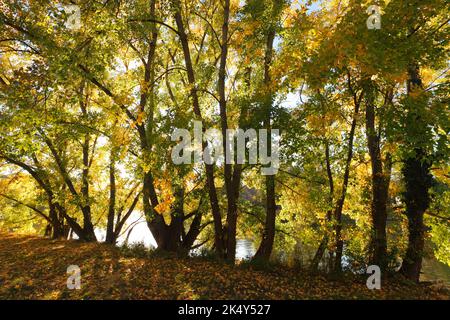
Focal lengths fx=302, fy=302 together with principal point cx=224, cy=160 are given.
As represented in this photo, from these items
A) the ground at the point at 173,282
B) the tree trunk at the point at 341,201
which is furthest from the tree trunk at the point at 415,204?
the tree trunk at the point at 341,201

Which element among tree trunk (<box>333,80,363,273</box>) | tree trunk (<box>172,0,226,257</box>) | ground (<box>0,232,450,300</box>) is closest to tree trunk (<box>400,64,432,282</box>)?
ground (<box>0,232,450,300</box>)

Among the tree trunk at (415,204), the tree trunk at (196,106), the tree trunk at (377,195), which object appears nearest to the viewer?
the tree trunk at (377,195)

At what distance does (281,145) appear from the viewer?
10.7 m

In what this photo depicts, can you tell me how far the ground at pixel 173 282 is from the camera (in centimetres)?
812

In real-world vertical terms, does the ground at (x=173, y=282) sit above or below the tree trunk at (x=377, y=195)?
below

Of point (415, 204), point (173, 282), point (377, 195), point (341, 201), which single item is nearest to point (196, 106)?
point (173, 282)

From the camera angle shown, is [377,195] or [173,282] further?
[377,195]

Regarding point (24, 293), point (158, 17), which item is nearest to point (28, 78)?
point (158, 17)

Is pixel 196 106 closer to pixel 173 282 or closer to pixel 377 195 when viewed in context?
pixel 173 282

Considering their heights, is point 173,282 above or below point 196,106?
below

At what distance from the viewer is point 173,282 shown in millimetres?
8906

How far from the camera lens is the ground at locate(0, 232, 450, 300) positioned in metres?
8.12

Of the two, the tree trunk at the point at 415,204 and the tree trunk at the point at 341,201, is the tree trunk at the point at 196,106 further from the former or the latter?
the tree trunk at the point at 415,204

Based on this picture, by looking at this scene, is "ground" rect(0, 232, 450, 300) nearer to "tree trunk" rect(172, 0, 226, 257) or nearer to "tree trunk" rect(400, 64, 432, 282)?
"tree trunk" rect(172, 0, 226, 257)
